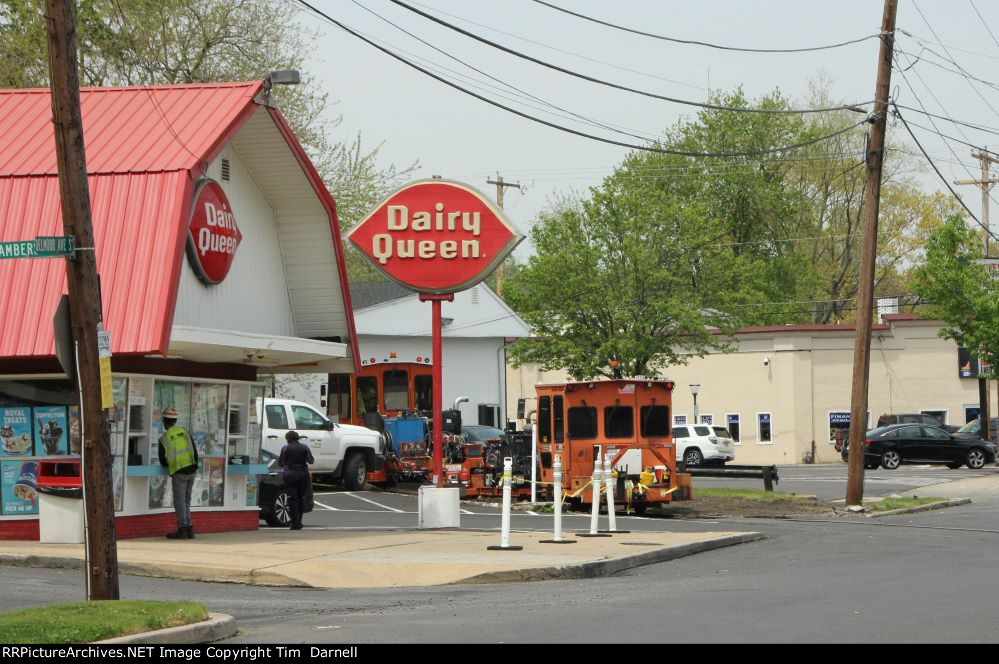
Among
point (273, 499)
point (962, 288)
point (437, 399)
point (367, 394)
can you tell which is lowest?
point (273, 499)

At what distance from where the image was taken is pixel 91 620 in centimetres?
1031

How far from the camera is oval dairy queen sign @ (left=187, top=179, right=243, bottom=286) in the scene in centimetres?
1941

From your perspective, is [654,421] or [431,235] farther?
[654,421]

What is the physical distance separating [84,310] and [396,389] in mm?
22731

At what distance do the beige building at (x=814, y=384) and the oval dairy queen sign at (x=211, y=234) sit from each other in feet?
124

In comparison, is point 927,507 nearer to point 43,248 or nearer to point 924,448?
point 924,448

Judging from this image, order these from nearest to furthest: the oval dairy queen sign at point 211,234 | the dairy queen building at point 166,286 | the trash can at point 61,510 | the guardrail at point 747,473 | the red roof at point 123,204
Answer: the red roof at point 123,204
the dairy queen building at point 166,286
the trash can at point 61,510
the oval dairy queen sign at point 211,234
the guardrail at point 747,473

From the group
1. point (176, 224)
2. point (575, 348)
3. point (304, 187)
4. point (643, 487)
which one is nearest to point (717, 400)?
point (575, 348)

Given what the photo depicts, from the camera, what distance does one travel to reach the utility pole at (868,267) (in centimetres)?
2814

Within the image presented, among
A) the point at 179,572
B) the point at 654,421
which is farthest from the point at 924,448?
the point at 179,572

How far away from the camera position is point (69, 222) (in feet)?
40.0

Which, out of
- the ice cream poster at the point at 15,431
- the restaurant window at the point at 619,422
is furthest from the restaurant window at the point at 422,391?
the ice cream poster at the point at 15,431

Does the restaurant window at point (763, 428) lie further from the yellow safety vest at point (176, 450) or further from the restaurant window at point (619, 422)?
the yellow safety vest at point (176, 450)
